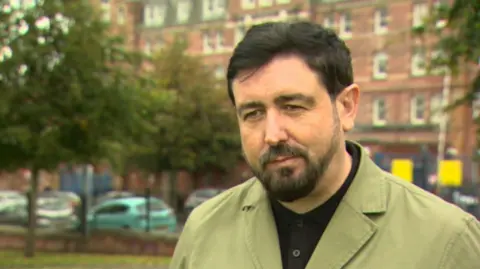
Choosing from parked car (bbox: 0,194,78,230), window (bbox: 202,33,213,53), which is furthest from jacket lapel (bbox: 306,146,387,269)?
window (bbox: 202,33,213,53)

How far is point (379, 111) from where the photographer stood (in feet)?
148

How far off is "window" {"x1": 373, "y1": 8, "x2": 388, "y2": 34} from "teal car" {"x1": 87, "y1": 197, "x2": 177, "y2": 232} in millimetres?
25144

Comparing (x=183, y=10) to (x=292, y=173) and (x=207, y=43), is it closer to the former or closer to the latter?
(x=207, y=43)

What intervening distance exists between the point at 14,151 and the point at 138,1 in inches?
1643

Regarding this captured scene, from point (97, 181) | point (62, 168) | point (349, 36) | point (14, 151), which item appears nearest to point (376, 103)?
point (349, 36)

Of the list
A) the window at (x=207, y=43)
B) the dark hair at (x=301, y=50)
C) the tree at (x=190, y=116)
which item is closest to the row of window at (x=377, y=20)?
the tree at (x=190, y=116)

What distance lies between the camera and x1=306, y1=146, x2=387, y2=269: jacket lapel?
2.18 metres

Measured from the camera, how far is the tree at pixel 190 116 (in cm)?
3650

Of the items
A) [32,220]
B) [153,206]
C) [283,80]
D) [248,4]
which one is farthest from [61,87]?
[248,4]

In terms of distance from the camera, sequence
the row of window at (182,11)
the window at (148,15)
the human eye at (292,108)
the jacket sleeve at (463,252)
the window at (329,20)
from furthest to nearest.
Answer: the window at (148,15)
the row of window at (182,11)
the window at (329,20)
the human eye at (292,108)
the jacket sleeve at (463,252)

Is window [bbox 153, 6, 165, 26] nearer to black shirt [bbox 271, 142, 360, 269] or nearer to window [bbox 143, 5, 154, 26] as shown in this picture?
window [bbox 143, 5, 154, 26]

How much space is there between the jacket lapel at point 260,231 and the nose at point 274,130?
0.30 m

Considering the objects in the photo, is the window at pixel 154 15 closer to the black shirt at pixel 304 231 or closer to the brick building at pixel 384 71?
the brick building at pixel 384 71

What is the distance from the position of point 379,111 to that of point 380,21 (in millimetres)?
5288
